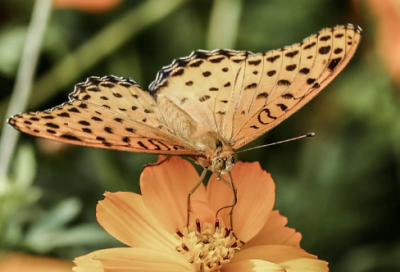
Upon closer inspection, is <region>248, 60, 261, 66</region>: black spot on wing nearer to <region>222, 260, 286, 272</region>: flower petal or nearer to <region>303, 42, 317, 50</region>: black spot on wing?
<region>303, 42, 317, 50</region>: black spot on wing

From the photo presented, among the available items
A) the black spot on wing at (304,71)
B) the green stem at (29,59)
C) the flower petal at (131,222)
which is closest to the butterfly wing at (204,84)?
the black spot on wing at (304,71)

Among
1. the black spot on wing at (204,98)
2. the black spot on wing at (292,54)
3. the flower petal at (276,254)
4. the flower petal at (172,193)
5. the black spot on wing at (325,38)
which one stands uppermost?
the black spot on wing at (325,38)

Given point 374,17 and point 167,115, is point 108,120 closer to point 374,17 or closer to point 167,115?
point 167,115

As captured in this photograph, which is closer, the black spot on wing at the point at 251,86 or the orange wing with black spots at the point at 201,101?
the orange wing with black spots at the point at 201,101

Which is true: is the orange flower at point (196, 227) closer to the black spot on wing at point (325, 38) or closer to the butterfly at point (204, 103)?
the butterfly at point (204, 103)

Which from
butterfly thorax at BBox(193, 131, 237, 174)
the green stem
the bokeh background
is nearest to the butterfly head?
butterfly thorax at BBox(193, 131, 237, 174)

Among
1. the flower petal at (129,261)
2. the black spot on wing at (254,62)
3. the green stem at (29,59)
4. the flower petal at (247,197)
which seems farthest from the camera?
the green stem at (29,59)

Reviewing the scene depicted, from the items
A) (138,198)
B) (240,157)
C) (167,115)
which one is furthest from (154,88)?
(240,157)
